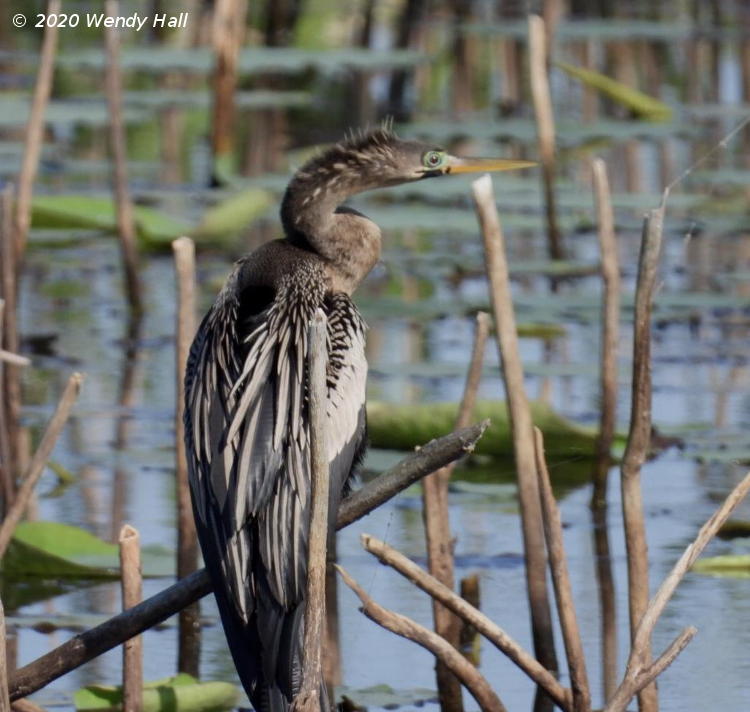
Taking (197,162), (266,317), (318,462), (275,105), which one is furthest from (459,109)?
(318,462)

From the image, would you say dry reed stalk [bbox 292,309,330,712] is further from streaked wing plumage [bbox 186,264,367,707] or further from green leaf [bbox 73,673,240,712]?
green leaf [bbox 73,673,240,712]

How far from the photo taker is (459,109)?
10930mm

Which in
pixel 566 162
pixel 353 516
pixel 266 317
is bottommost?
pixel 353 516

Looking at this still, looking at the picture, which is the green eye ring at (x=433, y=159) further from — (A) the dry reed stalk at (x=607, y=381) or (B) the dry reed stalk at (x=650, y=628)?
(B) the dry reed stalk at (x=650, y=628)

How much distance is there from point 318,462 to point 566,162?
23.5ft

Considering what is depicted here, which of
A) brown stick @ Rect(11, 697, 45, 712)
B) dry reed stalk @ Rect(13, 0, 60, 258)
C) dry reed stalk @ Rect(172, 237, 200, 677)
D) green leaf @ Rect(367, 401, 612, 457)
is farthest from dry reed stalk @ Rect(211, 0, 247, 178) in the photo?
brown stick @ Rect(11, 697, 45, 712)

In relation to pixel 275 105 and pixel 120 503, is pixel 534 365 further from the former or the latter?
pixel 275 105

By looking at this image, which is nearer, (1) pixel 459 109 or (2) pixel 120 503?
(2) pixel 120 503

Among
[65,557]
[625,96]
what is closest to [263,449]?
[65,557]

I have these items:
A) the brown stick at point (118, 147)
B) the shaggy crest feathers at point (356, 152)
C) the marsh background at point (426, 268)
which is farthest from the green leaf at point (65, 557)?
the brown stick at point (118, 147)

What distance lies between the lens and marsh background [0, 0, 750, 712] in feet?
14.3

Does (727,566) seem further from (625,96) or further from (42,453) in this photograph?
(625,96)

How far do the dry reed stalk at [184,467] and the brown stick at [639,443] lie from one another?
0.90m

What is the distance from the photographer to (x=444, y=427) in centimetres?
475
